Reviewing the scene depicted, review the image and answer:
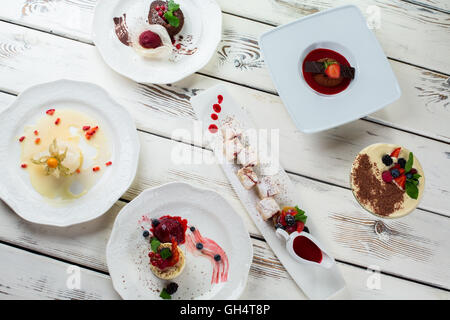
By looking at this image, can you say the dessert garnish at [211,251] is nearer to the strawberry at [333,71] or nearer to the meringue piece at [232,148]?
the meringue piece at [232,148]

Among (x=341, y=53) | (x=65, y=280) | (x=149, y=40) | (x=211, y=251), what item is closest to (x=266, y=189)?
(x=211, y=251)

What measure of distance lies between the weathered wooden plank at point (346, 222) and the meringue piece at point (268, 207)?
0.10 meters

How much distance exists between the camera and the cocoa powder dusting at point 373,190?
1.76 metres

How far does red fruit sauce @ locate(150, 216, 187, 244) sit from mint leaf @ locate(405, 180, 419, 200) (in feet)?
3.31

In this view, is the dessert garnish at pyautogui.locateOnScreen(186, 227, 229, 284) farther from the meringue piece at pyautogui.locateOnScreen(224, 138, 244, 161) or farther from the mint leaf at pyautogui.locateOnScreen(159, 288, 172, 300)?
the meringue piece at pyautogui.locateOnScreen(224, 138, 244, 161)

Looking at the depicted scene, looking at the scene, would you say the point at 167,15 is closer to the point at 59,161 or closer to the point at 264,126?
the point at 264,126

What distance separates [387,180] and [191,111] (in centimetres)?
95

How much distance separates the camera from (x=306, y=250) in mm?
1735

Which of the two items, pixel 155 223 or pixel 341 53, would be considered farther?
pixel 341 53
